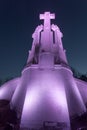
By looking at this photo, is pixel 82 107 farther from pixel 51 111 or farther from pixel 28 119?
pixel 28 119

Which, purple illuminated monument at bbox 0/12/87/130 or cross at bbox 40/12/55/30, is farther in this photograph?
cross at bbox 40/12/55/30

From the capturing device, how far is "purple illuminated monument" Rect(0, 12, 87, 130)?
21969 millimetres

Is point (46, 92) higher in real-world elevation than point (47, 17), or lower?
lower

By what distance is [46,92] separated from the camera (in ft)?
77.7

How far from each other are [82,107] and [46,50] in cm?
719

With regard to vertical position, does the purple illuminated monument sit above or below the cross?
below

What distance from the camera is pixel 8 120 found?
2341 cm

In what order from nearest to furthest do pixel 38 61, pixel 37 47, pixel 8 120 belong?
pixel 8 120
pixel 38 61
pixel 37 47

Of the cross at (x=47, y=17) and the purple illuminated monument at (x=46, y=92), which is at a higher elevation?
the cross at (x=47, y=17)

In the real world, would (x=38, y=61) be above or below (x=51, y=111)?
above

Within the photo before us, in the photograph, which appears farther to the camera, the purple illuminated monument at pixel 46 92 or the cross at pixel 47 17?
the cross at pixel 47 17

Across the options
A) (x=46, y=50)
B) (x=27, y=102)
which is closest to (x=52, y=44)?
(x=46, y=50)

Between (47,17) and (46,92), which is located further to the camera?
(47,17)

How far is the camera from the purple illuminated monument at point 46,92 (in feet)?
72.1
